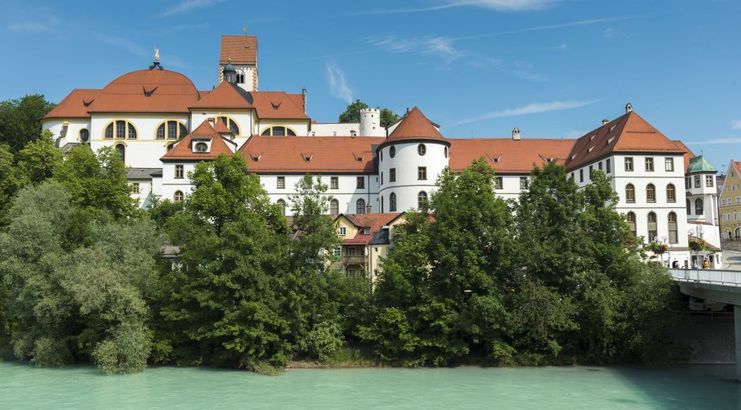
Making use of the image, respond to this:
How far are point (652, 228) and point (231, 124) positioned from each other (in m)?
35.1

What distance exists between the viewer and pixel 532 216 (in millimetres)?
33312

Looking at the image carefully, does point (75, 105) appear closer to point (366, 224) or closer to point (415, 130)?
point (415, 130)

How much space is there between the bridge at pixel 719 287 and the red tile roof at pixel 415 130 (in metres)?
24.8

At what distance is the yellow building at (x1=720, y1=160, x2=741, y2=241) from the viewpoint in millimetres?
75125

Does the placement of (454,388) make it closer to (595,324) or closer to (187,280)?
(595,324)

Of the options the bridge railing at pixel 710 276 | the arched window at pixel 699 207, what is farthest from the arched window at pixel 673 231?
the bridge railing at pixel 710 276

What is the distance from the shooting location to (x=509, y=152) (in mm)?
56844

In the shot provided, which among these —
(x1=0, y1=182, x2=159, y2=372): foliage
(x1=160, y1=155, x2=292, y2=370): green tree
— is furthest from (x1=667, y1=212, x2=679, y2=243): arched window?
(x1=0, y1=182, x2=159, y2=372): foliage

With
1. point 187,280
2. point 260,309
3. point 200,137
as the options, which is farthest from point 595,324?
point 200,137

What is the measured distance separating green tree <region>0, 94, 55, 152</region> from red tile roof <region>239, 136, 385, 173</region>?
24.6 m

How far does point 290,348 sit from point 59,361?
1035 centimetres

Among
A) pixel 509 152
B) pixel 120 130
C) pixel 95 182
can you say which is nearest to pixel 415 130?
pixel 509 152

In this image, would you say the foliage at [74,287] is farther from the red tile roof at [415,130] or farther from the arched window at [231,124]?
the arched window at [231,124]

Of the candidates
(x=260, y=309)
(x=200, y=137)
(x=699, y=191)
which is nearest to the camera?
(x=260, y=309)
